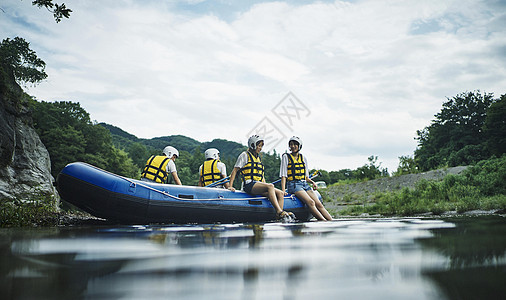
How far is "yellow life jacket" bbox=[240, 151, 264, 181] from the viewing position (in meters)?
8.22

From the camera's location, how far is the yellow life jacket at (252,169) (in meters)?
8.22

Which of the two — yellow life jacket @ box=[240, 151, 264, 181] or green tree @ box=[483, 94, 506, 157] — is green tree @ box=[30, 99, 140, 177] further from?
green tree @ box=[483, 94, 506, 157]

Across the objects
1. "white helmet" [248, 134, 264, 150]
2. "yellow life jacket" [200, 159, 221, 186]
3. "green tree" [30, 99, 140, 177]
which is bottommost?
"yellow life jacket" [200, 159, 221, 186]

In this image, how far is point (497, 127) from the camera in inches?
1100

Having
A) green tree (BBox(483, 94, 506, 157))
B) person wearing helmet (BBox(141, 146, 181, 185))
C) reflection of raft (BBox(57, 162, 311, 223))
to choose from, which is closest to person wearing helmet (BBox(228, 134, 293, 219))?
reflection of raft (BBox(57, 162, 311, 223))

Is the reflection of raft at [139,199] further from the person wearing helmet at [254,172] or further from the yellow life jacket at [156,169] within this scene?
the yellow life jacket at [156,169]

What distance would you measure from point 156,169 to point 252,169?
2.22m

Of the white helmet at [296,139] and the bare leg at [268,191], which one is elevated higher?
the white helmet at [296,139]

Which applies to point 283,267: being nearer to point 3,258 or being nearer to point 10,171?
point 3,258

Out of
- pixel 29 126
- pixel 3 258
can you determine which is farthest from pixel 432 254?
pixel 29 126

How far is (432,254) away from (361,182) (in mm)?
18494

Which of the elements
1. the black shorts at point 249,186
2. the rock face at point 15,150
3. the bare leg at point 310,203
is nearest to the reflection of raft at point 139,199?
the black shorts at point 249,186

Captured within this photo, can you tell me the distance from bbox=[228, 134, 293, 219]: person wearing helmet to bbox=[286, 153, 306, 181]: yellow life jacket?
2.33 feet

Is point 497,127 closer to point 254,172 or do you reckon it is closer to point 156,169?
point 254,172
